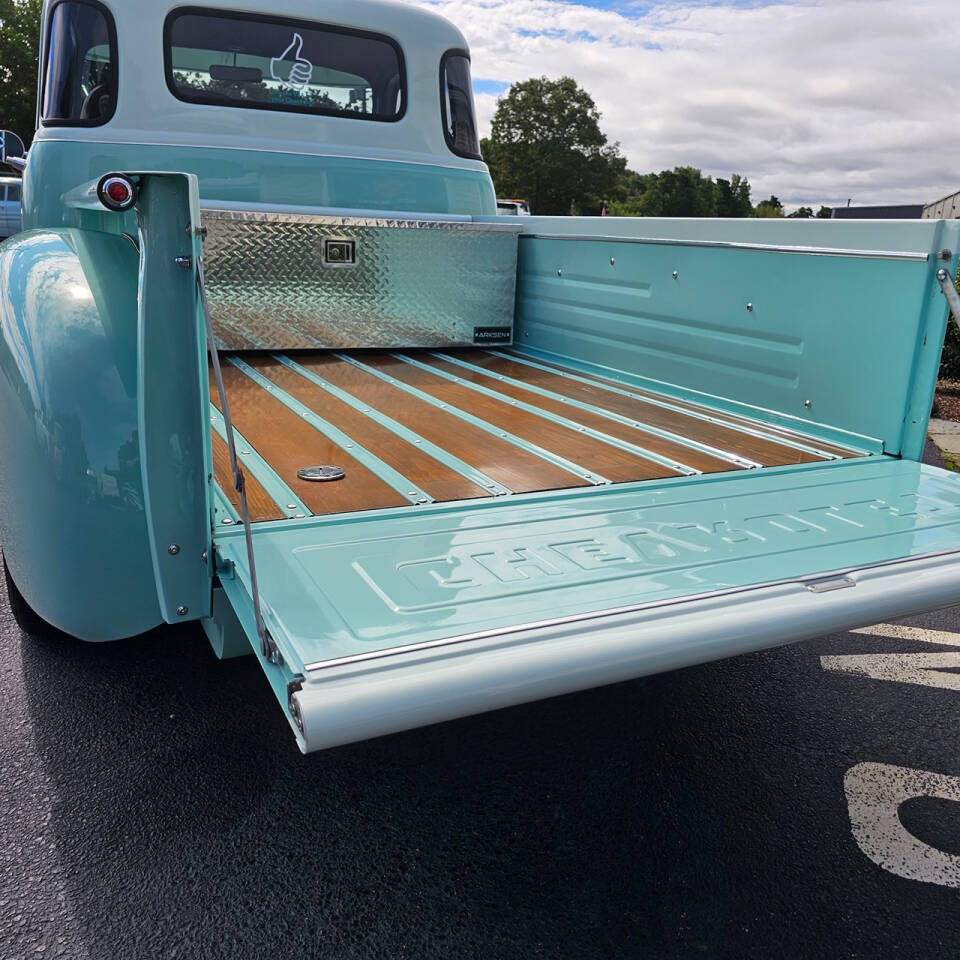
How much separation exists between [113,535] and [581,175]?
57.0m

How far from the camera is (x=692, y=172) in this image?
77.3m

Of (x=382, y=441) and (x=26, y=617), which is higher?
(x=382, y=441)

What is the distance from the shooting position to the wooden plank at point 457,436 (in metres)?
2.22

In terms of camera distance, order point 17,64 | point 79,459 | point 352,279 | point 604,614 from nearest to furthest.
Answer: point 604,614, point 79,459, point 352,279, point 17,64

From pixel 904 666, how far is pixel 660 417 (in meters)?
1.16

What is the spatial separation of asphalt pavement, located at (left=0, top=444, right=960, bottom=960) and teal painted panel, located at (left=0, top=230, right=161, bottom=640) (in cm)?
56

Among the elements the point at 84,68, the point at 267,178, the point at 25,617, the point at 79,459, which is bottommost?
the point at 25,617

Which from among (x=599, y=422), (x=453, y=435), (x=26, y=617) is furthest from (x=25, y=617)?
(x=599, y=422)

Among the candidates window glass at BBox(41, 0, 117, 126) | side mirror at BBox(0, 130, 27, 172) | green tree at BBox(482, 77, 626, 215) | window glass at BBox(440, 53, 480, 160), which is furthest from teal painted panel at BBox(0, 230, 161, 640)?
green tree at BBox(482, 77, 626, 215)

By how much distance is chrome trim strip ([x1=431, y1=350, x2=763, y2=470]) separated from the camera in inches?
96.3

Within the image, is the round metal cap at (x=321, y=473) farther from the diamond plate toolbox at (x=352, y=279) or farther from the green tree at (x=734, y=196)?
the green tree at (x=734, y=196)

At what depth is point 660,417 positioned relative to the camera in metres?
2.92

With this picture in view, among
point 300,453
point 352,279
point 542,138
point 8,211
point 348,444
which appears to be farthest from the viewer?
point 542,138

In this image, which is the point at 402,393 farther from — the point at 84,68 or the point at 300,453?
the point at 84,68
